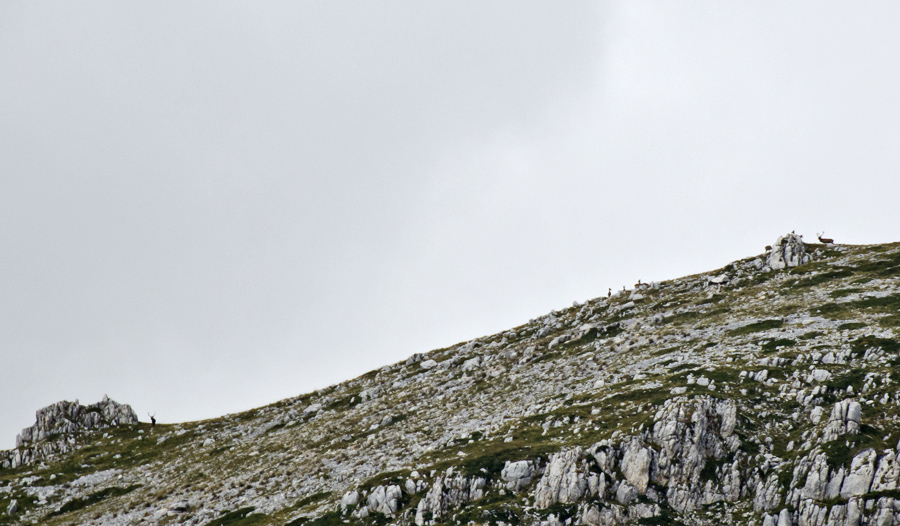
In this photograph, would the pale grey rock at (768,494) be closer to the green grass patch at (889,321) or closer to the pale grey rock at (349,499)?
the green grass patch at (889,321)

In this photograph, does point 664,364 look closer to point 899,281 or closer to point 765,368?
point 765,368

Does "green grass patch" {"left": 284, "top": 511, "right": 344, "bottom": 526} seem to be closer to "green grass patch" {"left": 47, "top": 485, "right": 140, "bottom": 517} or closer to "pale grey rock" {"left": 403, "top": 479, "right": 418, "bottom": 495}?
"pale grey rock" {"left": 403, "top": 479, "right": 418, "bottom": 495}

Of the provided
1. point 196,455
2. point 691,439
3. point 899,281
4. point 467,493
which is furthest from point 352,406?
point 899,281

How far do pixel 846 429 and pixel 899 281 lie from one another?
118ft

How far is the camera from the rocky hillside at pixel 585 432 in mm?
37125

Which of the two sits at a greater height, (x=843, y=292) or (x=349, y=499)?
(x=843, y=292)

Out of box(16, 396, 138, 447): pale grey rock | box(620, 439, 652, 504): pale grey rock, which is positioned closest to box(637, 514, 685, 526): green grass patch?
box(620, 439, 652, 504): pale grey rock

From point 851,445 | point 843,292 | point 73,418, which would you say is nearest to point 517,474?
point 851,445

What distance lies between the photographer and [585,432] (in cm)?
4566

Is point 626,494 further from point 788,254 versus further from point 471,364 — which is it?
point 788,254

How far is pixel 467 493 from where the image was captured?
41.9m

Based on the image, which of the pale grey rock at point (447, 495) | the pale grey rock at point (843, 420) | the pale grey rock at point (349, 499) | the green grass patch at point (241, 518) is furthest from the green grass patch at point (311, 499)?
the pale grey rock at point (843, 420)

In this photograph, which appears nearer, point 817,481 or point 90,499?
point 817,481

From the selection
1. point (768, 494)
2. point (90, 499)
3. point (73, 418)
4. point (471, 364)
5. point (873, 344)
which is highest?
point (73, 418)
